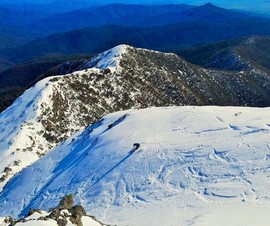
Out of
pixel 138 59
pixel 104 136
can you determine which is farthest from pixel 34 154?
pixel 138 59

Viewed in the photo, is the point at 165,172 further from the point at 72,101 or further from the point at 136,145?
the point at 72,101

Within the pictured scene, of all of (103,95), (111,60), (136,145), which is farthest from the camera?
(111,60)

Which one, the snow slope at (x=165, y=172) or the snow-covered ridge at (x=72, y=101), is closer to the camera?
the snow slope at (x=165, y=172)

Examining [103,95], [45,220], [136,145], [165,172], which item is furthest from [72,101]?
[45,220]

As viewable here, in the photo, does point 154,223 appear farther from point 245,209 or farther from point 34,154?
point 34,154

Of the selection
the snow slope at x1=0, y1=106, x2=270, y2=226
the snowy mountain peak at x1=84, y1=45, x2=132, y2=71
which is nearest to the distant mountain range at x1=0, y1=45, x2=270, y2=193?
the snowy mountain peak at x1=84, y1=45, x2=132, y2=71

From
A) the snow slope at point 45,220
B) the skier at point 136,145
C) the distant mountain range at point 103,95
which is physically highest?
the snow slope at point 45,220

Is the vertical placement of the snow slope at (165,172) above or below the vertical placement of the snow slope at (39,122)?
above

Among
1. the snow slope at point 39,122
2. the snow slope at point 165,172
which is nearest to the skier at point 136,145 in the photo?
the snow slope at point 165,172

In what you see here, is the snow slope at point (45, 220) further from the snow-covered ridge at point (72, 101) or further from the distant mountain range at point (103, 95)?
the snow-covered ridge at point (72, 101)
